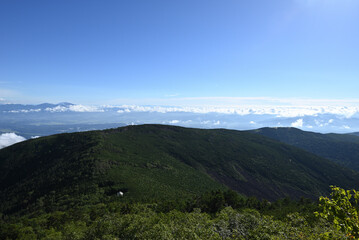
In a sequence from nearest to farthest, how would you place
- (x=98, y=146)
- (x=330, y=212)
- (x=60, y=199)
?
(x=330, y=212) → (x=60, y=199) → (x=98, y=146)

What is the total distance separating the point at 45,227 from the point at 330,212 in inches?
3591

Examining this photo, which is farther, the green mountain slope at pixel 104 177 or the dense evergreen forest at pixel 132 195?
the green mountain slope at pixel 104 177

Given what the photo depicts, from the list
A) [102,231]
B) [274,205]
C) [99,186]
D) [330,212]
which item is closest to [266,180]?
[274,205]

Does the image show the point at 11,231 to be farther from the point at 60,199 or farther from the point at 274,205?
the point at 274,205

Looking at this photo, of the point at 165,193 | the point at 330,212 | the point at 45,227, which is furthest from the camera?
the point at 165,193

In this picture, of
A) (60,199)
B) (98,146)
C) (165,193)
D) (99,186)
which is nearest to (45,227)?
(60,199)

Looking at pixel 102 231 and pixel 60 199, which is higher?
pixel 102 231

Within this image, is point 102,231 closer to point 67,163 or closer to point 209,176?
point 67,163

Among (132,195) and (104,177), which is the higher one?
(104,177)

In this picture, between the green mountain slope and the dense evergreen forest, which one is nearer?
the dense evergreen forest

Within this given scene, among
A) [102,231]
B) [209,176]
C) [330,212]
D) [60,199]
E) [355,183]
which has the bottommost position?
[355,183]

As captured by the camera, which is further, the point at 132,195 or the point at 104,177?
the point at 104,177

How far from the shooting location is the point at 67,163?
494ft

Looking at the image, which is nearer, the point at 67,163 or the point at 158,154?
the point at 67,163
